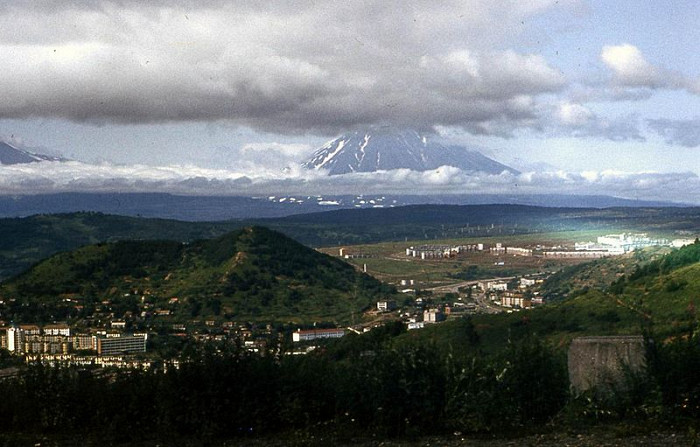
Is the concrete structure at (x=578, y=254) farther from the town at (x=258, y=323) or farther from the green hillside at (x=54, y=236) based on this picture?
the green hillside at (x=54, y=236)

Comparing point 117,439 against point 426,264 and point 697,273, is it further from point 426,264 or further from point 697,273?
point 426,264

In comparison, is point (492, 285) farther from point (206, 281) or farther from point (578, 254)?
point (206, 281)

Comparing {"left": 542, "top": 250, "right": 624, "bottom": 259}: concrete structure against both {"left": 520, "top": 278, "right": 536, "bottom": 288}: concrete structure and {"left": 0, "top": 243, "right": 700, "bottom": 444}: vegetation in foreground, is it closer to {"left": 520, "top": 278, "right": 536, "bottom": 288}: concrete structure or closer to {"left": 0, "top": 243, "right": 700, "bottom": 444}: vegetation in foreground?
{"left": 520, "top": 278, "right": 536, "bottom": 288}: concrete structure

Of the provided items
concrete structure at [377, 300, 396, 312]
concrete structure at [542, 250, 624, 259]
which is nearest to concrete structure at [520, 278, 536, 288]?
concrete structure at [542, 250, 624, 259]

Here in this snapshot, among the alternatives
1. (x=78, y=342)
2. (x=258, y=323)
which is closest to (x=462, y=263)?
(x=258, y=323)

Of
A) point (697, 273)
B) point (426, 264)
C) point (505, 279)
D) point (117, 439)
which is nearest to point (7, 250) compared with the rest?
point (426, 264)

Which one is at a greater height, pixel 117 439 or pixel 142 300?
pixel 117 439
